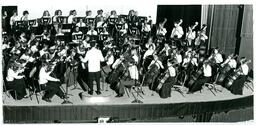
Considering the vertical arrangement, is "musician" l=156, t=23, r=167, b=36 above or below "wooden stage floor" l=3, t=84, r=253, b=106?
above

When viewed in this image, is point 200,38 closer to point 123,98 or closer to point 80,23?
point 123,98

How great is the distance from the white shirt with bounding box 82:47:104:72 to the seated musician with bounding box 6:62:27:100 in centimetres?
145

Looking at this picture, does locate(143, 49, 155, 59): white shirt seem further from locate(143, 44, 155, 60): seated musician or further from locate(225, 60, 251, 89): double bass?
locate(225, 60, 251, 89): double bass

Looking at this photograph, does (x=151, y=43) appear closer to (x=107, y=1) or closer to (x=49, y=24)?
(x=107, y=1)

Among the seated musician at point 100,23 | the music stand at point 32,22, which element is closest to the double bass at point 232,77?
the seated musician at point 100,23

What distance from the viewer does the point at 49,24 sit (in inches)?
412

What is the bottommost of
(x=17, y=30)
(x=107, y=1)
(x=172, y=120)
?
(x=172, y=120)

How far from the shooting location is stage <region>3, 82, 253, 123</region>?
8.90 meters

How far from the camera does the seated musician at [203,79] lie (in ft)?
31.5

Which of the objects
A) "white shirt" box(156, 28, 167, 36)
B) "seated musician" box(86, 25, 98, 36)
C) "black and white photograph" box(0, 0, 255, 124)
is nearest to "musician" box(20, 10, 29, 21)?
"black and white photograph" box(0, 0, 255, 124)

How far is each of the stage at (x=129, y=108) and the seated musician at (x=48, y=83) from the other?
0.16 metres

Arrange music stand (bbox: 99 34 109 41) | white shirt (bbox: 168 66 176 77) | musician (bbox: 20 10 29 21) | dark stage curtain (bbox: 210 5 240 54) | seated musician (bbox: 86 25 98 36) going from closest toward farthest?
white shirt (bbox: 168 66 176 77), musician (bbox: 20 10 29 21), music stand (bbox: 99 34 109 41), seated musician (bbox: 86 25 98 36), dark stage curtain (bbox: 210 5 240 54)

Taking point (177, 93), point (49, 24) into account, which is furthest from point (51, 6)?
point (177, 93)

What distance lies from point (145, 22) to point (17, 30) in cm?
345
